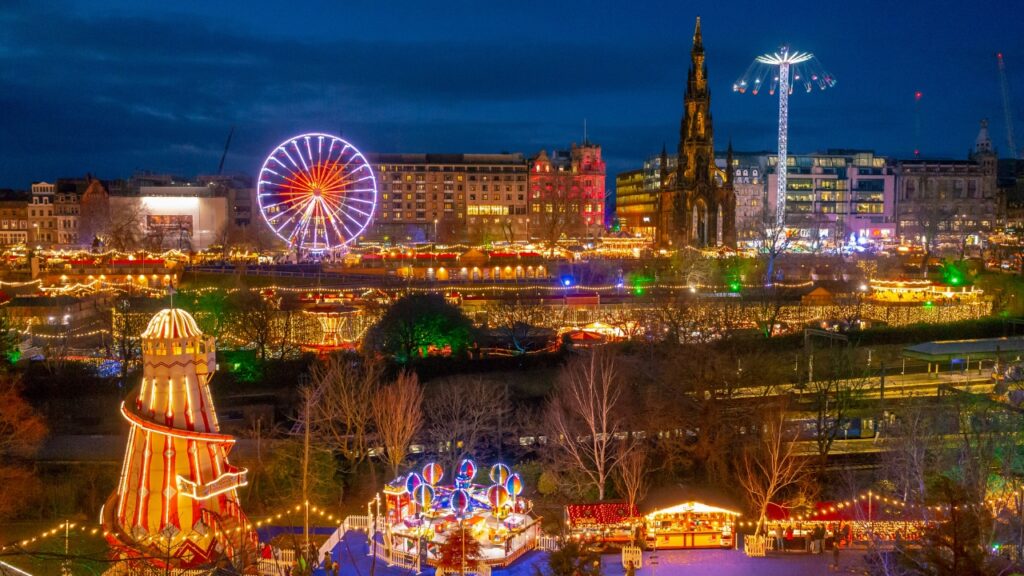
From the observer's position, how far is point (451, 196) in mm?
98938

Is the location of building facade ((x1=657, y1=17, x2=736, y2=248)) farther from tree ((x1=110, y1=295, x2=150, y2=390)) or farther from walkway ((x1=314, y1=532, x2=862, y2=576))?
walkway ((x1=314, y1=532, x2=862, y2=576))

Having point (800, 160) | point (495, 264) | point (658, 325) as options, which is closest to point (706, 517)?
point (658, 325)

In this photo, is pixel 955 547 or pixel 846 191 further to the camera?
pixel 846 191

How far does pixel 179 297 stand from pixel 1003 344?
35.4m

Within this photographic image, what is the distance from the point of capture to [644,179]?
4911 inches

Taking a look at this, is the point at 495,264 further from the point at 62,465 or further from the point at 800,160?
the point at 800,160

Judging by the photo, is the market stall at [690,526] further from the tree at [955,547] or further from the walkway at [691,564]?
the tree at [955,547]

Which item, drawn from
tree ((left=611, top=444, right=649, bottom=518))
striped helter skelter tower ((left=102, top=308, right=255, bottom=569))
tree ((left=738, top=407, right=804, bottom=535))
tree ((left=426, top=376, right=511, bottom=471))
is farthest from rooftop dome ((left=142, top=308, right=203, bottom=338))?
tree ((left=738, top=407, right=804, bottom=535))

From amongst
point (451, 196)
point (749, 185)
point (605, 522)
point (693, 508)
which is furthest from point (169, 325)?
point (749, 185)

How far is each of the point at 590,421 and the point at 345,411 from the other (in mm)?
7451

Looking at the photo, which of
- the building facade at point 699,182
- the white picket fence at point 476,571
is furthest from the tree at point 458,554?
the building facade at point 699,182

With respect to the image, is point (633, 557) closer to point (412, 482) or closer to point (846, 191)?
point (412, 482)

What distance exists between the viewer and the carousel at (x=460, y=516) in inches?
728

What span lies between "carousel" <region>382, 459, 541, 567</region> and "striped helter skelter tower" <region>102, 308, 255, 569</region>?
4245mm
